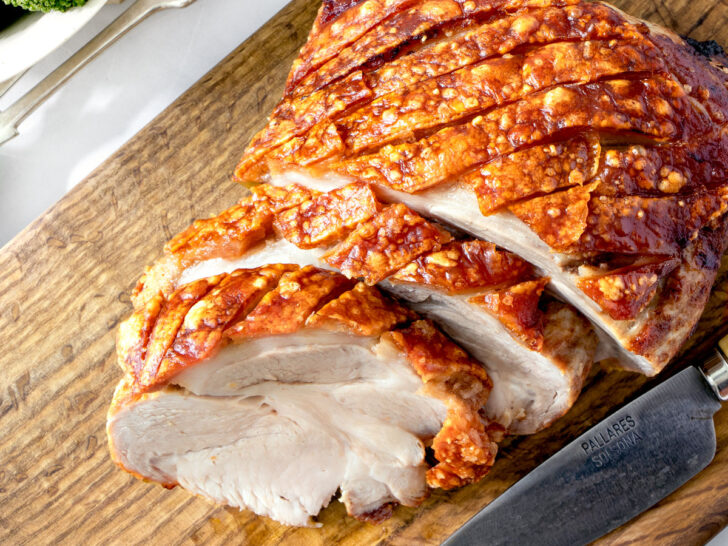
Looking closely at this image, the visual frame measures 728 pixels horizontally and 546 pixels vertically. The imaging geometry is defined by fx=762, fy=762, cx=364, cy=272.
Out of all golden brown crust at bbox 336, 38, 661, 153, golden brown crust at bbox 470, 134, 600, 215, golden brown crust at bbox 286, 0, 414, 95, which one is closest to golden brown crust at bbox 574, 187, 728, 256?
golden brown crust at bbox 470, 134, 600, 215

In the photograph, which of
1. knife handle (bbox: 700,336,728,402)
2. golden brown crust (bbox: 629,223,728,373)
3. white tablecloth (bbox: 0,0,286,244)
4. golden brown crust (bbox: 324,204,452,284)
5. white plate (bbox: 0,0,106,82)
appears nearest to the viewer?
golden brown crust (bbox: 324,204,452,284)

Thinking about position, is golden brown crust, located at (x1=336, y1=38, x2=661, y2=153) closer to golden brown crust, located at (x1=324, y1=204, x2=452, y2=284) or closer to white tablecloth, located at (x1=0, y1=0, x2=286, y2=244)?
golden brown crust, located at (x1=324, y1=204, x2=452, y2=284)

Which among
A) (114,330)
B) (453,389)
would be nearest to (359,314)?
(453,389)

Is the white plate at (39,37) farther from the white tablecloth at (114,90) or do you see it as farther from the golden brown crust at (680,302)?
the golden brown crust at (680,302)

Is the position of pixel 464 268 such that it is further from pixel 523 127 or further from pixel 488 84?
pixel 488 84

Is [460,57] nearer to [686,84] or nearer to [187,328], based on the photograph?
[686,84]

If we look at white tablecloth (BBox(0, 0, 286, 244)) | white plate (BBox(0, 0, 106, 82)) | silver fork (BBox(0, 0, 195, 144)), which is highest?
white plate (BBox(0, 0, 106, 82))

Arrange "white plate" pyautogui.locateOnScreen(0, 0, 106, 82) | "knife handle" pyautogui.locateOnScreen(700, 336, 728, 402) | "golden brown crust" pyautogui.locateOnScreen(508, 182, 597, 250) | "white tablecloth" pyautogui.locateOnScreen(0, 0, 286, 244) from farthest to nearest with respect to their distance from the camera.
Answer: "white tablecloth" pyautogui.locateOnScreen(0, 0, 286, 244) < "white plate" pyautogui.locateOnScreen(0, 0, 106, 82) < "knife handle" pyautogui.locateOnScreen(700, 336, 728, 402) < "golden brown crust" pyautogui.locateOnScreen(508, 182, 597, 250)

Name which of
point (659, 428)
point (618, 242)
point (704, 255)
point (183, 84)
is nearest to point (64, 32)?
point (183, 84)
